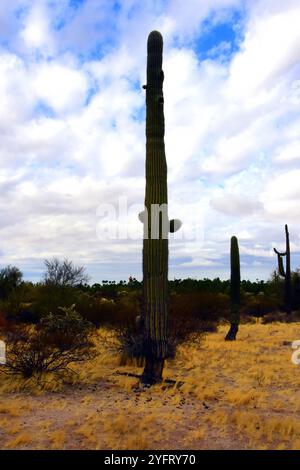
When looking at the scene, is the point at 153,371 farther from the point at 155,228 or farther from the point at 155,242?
the point at 155,228

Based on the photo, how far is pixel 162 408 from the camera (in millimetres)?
6938

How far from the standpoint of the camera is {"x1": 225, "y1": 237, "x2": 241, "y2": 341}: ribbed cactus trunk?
52.2 ft

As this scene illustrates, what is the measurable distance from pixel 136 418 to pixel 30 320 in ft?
46.9

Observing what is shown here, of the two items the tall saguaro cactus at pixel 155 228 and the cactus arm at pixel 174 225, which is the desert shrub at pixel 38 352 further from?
the cactus arm at pixel 174 225

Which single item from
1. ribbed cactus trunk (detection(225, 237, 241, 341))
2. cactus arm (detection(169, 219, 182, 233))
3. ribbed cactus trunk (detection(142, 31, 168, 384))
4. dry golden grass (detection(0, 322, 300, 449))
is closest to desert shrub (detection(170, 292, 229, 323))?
ribbed cactus trunk (detection(225, 237, 241, 341))

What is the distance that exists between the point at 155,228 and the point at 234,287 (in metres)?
8.49

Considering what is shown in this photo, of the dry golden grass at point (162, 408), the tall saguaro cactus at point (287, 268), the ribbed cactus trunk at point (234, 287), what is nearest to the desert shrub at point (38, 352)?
the dry golden grass at point (162, 408)

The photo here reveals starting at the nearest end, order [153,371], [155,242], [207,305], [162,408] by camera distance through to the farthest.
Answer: [162,408] < [153,371] < [155,242] < [207,305]

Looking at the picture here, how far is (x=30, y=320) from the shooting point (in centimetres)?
1970

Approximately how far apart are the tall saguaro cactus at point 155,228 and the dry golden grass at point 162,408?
826mm

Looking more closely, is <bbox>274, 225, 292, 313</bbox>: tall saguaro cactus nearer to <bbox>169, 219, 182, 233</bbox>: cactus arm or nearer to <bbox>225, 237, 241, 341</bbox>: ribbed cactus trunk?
<bbox>225, 237, 241, 341</bbox>: ribbed cactus trunk

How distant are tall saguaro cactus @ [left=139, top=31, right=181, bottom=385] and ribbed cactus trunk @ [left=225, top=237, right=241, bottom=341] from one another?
24.7ft

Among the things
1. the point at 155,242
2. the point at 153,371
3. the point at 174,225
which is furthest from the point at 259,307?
the point at 155,242

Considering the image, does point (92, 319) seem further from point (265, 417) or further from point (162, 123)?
point (265, 417)
